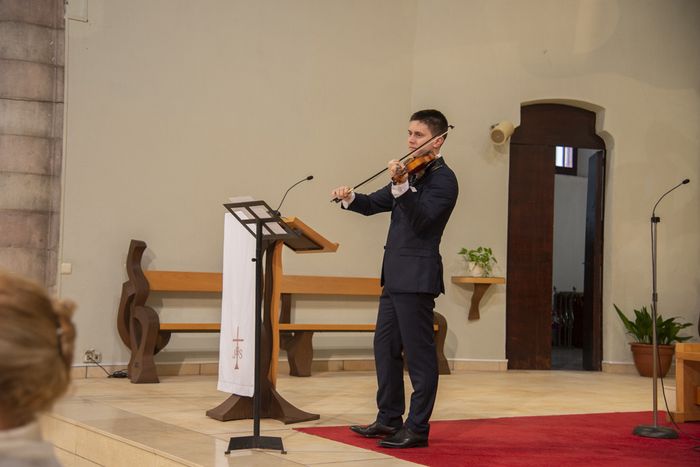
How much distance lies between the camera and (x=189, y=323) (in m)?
7.09

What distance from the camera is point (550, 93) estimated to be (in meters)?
8.84

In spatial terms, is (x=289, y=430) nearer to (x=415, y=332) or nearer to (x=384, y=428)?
(x=384, y=428)

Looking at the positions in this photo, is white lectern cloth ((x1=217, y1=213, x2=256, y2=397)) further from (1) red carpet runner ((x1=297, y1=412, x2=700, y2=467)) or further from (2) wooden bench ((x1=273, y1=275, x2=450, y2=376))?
(2) wooden bench ((x1=273, y1=275, x2=450, y2=376))

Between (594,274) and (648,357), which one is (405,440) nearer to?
(648,357)

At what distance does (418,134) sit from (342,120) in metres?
4.11

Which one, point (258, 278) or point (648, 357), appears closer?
point (258, 278)

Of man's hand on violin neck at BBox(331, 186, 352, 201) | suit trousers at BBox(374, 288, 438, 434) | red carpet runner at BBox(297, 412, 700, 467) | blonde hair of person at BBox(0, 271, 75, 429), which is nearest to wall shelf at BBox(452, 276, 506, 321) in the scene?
red carpet runner at BBox(297, 412, 700, 467)

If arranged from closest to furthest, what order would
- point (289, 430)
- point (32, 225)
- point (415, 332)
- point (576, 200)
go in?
point (415, 332) → point (289, 430) → point (32, 225) → point (576, 200)

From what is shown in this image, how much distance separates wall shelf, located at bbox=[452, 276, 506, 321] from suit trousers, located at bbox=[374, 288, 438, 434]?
4.07 m

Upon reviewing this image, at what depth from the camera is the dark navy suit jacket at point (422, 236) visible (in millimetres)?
4039

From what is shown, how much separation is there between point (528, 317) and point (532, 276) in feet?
1.35

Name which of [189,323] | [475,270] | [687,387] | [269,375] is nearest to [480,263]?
[475,270]

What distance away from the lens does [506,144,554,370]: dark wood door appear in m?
8.80

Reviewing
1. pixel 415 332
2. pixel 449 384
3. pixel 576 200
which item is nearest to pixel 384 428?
pixel 415 332
